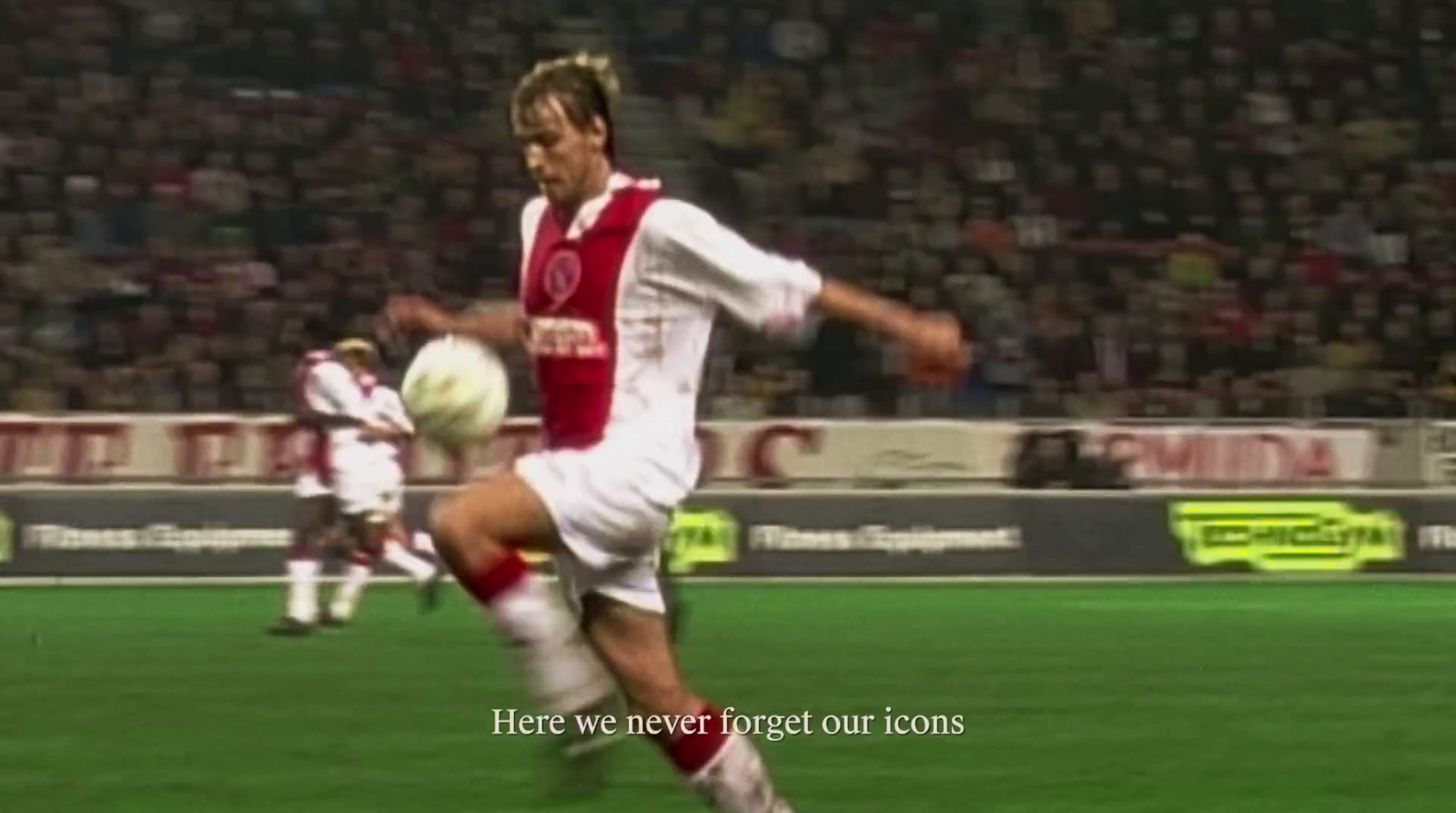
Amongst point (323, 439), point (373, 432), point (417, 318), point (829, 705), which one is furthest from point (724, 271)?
point (323, 439)

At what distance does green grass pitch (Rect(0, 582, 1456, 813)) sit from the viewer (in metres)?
9.80

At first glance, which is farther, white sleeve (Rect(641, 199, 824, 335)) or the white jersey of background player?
the white jersey of background player

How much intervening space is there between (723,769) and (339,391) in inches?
517

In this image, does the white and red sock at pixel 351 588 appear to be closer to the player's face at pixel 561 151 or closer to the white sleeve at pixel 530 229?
the white sleeve at pixel 530 229

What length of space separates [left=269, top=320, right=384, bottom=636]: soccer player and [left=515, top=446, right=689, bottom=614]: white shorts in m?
12.2

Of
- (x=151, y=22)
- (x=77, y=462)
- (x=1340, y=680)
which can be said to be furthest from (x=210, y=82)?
(x=1340, y=680)

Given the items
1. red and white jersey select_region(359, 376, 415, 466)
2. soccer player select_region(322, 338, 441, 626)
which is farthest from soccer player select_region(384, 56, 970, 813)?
red and white jersey select_region(359, 376, 415, 466)

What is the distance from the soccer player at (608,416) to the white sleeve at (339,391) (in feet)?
41.2

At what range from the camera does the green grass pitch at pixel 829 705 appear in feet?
32.1

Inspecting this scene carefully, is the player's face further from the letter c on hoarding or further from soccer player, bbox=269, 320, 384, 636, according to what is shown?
the letter c on hoarding

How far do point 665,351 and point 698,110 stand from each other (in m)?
21.6

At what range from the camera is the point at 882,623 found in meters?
19.5

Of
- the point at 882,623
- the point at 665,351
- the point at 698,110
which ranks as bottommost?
the point at 882,623

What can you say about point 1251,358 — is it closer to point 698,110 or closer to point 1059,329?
point 1059,329
